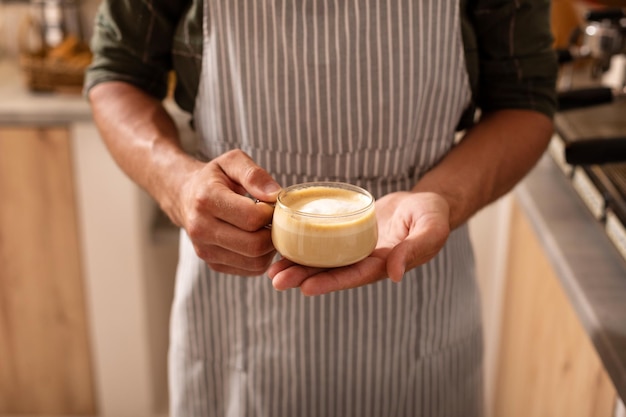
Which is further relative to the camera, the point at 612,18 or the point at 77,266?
the point at 77,266

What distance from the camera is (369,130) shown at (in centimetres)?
113

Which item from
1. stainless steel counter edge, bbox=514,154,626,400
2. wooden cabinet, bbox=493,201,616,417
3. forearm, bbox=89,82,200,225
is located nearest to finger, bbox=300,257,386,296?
forearm, bbox=89,82,200,225

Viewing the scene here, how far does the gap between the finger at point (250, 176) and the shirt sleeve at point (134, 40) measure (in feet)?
1.23

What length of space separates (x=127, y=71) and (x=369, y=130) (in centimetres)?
39

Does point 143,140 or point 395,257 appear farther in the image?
point 143,140

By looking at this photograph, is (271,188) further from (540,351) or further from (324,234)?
(540,351)

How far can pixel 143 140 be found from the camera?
1.13 m

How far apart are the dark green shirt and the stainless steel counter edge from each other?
288 mm

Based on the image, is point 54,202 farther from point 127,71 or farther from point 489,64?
point 489,64

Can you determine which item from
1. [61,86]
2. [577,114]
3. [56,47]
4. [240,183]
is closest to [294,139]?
[240,183]

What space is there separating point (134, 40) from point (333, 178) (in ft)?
1.20

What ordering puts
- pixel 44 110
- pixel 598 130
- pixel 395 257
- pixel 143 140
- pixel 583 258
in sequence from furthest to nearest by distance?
1. pixel 44 110
2. pixel 598 130
3. pixel 583 258
4. pixel 143 140
5. pixel 395 257

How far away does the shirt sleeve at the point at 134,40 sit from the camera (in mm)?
1176

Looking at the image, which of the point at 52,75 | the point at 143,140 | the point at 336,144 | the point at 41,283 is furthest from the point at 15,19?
the point at 336,144
